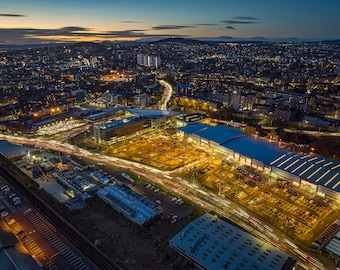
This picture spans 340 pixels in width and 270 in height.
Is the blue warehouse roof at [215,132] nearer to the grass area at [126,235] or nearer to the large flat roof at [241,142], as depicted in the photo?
the large flat roof at [241,142]

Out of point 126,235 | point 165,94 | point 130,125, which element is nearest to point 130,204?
point 126,235

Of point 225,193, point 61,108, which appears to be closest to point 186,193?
point 225,193

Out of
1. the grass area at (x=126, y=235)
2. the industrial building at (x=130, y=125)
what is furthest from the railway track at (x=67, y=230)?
the industrial building at (x=130, y=125)

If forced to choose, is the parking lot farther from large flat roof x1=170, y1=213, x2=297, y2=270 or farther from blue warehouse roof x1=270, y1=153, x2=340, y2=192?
large flat roof x1=170, y1=213, x2=297, y2=270

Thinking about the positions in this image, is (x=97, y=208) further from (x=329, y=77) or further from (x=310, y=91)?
(x=329, y=77)

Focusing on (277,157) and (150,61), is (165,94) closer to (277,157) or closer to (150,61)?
(277,157)

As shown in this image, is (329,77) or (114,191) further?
(329,77)
